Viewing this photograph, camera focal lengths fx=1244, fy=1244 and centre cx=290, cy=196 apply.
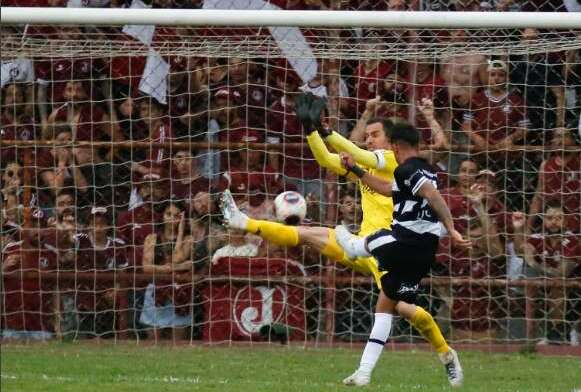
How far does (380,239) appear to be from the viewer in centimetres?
824

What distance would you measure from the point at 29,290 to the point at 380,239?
4976 millimetres

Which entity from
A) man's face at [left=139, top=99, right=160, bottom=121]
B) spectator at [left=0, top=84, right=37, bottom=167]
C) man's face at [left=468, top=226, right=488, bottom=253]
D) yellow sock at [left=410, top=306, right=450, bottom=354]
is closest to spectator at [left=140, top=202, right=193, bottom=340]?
man's face at [left=139, top=99, right=160, bottom=121]

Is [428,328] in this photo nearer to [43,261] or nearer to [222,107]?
[222,107]

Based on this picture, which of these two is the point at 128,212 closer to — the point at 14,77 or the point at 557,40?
the point at 14,77

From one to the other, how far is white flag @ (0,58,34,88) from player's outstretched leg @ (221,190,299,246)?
3.67m

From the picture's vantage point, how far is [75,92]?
12.0m

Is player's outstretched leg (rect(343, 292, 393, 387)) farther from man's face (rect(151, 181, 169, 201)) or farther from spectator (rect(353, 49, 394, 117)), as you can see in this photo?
man's face (rect(151, 181, 169, 201))

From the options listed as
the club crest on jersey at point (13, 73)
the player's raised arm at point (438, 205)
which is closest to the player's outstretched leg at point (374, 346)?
the player's raised arm at point (438, 205)

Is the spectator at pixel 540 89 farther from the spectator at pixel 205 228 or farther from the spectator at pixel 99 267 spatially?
the spectator at pixel 99 267

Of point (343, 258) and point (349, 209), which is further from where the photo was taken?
point (349, 209)

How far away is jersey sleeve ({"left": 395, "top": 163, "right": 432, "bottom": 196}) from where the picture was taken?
796cm

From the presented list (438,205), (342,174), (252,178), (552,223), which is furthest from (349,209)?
(438,205)

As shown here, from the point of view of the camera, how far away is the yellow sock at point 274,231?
9.13 meters

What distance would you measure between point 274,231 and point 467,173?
291 cm
